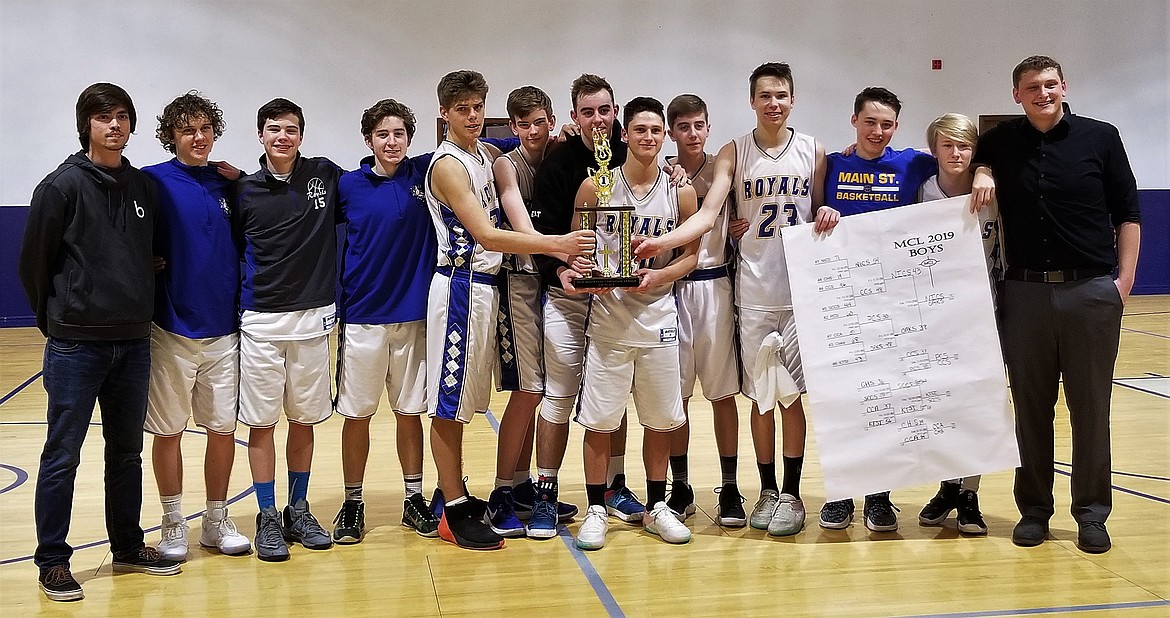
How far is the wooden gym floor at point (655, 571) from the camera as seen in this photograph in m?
3.63

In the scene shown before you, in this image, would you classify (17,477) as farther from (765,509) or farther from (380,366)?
(765,509)

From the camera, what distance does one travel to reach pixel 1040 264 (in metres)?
4.14

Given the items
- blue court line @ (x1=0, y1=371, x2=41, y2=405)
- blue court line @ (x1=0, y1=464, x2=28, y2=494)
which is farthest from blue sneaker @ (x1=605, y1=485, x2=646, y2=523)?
blue court line @ (x1=0, y1=371, x2=41, y2=405)

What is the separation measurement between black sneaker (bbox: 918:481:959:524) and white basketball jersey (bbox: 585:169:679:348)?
4.63 ft

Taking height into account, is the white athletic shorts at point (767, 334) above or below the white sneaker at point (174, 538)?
above

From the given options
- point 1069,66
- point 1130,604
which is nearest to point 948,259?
point 1130,604

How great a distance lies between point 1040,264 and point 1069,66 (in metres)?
10.4

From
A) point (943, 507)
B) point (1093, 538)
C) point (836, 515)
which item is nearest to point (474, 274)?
point (836, 515)

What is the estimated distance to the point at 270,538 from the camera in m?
4.18

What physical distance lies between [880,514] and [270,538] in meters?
2.57

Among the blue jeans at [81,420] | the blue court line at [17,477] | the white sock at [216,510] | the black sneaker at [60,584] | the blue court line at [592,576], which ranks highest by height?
the blue jeans at [81,420]

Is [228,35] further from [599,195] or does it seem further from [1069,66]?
[1069,66]

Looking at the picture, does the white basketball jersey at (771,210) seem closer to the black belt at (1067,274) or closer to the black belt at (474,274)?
the black belt at (1067,274)

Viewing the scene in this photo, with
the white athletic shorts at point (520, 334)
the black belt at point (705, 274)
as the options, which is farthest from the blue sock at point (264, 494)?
the black belt at point (705, 274)
